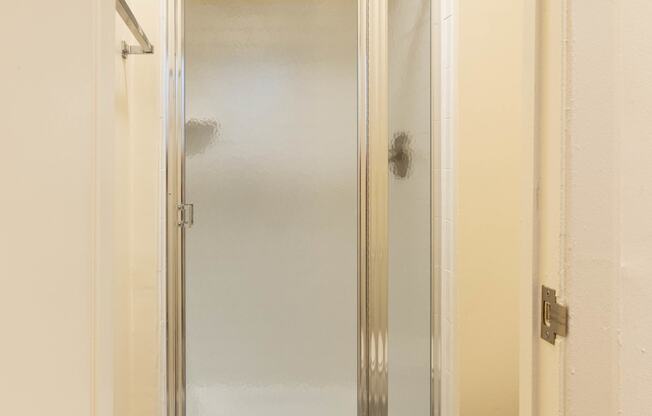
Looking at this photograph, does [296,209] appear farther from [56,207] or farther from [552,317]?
[56,207]

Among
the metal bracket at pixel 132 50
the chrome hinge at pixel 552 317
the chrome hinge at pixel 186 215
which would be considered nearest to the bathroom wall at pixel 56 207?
the chrome hinge at pixel 552 317

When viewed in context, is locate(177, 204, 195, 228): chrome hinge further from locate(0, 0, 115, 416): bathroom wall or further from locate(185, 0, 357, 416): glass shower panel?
locate(0, 0, 115, 416): bathroom wall

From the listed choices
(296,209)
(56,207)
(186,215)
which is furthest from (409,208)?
(56,207)

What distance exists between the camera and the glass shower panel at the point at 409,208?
75.0 inches

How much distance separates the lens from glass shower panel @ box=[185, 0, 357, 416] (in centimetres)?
204

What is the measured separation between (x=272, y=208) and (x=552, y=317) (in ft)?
4.49

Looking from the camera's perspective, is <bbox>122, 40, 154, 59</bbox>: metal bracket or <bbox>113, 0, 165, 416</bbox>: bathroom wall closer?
<bbox>122, 40, 154, 59</bbox>: metal bracket

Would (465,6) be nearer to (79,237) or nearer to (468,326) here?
(468,326)

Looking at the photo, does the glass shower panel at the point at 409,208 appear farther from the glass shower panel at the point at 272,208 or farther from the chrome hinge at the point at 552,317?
the chrome hinge at the point at 552,317

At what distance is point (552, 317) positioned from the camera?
82 cm

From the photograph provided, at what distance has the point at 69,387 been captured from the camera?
64cm

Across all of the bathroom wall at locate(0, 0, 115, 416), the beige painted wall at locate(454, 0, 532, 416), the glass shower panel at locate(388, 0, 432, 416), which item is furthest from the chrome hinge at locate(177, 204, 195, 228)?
the bathroom wall at locate(0, 0, 115, 416)

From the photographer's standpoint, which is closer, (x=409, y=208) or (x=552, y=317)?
(x=552, y=317)

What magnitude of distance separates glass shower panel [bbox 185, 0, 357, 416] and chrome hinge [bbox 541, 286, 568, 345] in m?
1.24
